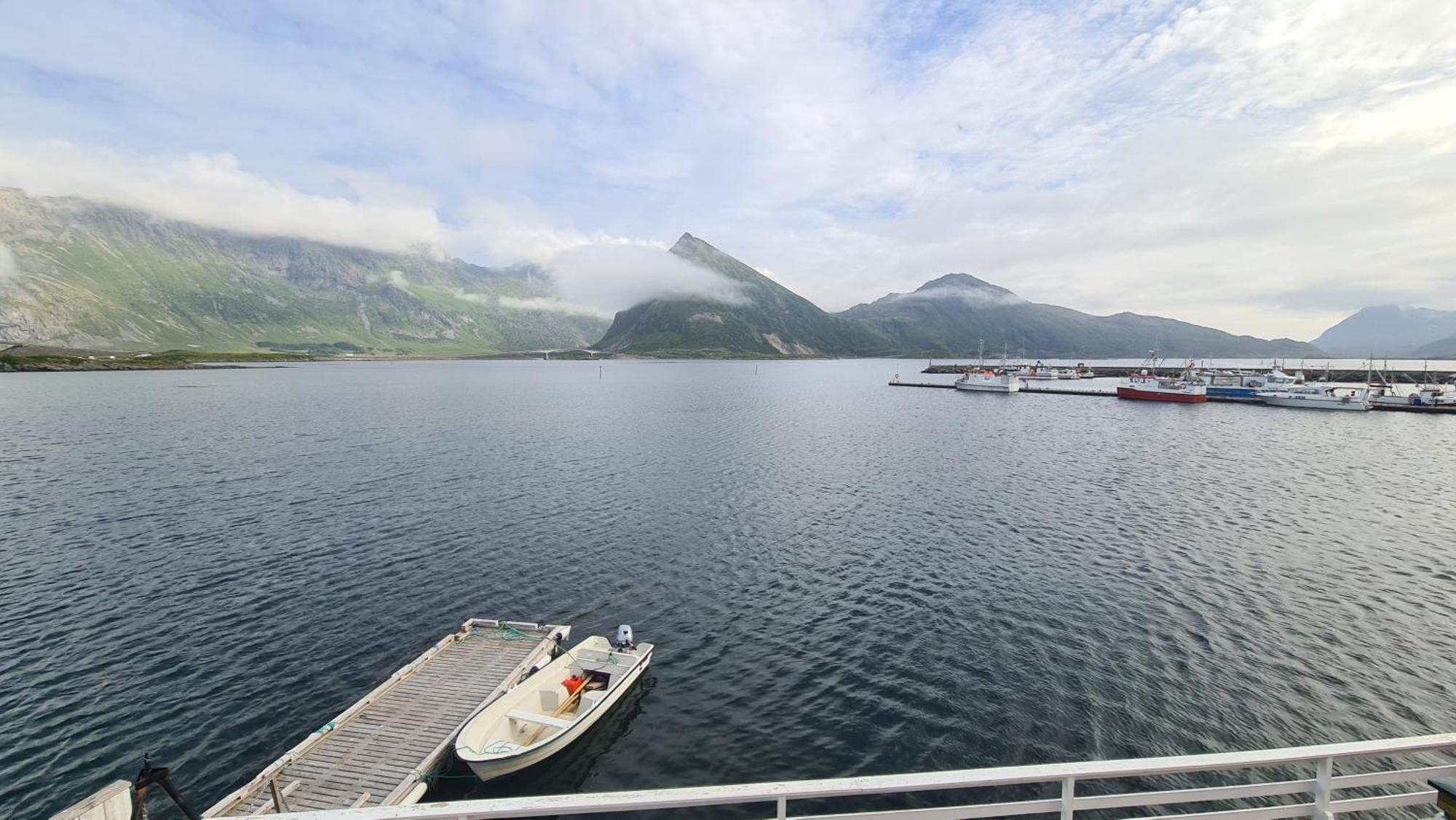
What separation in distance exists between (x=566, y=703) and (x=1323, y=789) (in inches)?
950

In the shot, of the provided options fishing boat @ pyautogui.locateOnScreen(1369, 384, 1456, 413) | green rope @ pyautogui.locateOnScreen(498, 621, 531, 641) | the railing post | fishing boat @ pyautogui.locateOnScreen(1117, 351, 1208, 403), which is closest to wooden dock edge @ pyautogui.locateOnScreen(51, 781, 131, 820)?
the railing post

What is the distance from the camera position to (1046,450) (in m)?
86.0

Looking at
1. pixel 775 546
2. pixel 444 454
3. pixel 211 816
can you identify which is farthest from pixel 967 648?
pixel 444 454

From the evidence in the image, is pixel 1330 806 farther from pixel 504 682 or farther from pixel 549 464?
pixel 549 464

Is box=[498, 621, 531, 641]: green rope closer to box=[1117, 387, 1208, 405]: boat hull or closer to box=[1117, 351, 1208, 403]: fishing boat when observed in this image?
box=[1117, 387, 1208, 405]: boat hull

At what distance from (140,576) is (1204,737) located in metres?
58.7

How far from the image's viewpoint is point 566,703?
2603 centimetres

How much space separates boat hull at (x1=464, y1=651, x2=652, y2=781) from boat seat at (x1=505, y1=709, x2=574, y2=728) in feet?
1.13

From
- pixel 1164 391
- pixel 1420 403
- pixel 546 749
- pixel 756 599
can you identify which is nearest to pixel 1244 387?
pixel 1164 391

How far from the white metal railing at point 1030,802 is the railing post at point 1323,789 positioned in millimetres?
16

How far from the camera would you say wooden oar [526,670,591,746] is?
2406cm

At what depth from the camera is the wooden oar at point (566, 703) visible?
24.1 meters

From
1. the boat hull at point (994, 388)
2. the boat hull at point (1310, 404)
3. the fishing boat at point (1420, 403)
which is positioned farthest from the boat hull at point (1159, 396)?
the fishing boat at point (1420, 403)

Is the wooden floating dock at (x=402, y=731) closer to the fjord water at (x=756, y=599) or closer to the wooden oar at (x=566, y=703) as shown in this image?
the fjord water at (x=756, y=599)
